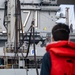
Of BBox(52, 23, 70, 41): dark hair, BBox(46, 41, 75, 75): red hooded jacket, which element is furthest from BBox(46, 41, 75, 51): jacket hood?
BBox(52, 23, 70, 41): dark hair

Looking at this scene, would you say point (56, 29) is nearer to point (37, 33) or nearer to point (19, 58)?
point (19, 58)

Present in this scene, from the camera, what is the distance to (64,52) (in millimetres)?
3012

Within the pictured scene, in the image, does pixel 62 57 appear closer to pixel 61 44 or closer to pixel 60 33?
pixel 61 44

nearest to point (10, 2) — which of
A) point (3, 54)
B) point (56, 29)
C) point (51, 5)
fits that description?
point (3, 54)

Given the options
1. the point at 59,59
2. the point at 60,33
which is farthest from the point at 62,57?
the point at 60,33

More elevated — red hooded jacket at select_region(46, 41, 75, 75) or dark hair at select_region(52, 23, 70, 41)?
dark hair at select_region(52, 23, 70, 41)

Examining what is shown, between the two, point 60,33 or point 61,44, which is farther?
point 60,33

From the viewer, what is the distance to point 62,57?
3.03 metres

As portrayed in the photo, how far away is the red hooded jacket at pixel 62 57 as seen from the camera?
299cm

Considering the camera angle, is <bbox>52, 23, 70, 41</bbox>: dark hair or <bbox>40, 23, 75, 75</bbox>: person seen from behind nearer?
<bbox>40, 23, 75, 75</bbox>: person seen from behind

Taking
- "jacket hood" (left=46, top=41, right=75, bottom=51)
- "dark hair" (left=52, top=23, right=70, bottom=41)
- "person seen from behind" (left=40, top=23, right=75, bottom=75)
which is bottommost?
"person seen from behind" (left=40, top=23, right=75, bottom=75)

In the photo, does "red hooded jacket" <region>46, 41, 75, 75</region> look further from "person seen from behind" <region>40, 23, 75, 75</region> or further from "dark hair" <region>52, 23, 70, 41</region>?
"dark hair" <region>52, 23, 70, 41</region>

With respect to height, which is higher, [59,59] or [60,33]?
[60,33]

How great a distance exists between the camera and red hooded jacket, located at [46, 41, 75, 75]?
2986 mm
